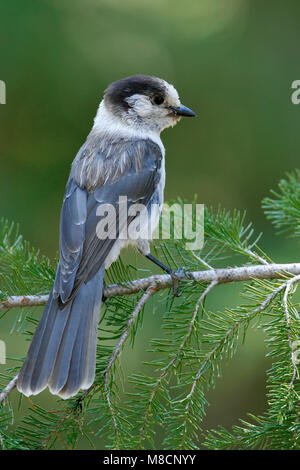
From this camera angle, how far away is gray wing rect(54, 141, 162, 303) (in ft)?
8.40

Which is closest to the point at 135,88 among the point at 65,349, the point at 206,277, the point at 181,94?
the point at 181,94

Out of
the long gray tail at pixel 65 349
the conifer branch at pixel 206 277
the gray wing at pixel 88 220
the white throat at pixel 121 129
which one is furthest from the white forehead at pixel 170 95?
the long gray tail at pixel 65 349

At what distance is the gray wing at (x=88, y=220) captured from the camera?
2561mm

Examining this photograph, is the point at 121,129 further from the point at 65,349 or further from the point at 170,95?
the point at 65,349

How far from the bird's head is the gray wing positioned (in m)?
0.32

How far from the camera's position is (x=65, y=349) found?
90.3 inches

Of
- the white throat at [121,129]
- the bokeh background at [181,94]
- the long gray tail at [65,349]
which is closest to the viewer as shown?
the long gray tail at [65,349]

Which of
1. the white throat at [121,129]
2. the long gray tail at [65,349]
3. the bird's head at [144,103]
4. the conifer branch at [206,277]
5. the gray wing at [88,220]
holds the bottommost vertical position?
the long gray tail at [65,349]

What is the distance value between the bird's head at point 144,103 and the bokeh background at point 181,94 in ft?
3.17

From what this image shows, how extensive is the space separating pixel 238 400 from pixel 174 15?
3189mm

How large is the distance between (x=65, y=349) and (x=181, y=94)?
289 centimetres

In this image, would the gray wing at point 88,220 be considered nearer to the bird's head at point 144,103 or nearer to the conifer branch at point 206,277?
the conifer branch at point 206,277

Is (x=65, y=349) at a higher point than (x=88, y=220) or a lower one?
lower
